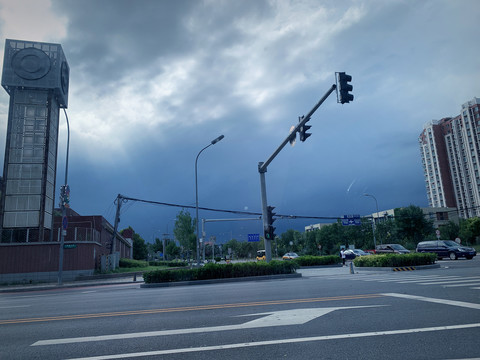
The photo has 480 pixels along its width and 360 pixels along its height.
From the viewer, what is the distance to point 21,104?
36.7m

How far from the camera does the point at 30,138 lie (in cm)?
3631

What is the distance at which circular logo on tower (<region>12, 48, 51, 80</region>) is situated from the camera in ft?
121

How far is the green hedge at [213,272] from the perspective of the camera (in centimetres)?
1941

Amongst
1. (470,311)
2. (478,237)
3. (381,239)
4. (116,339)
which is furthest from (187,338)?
(478,237)

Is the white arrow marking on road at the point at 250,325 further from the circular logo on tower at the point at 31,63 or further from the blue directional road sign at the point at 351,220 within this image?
the blue directional road sign at the point at 351,220

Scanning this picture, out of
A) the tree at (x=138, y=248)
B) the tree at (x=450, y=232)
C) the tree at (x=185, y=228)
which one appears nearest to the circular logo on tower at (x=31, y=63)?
the tree at (x=185, y=228)

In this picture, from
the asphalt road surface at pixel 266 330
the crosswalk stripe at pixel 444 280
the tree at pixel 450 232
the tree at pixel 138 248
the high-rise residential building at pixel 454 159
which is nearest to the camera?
the asphalt road surface at pixel 266 330

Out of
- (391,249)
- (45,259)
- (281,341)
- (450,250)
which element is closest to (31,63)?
(45,259)

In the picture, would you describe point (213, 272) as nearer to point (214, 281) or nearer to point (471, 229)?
point (214, 281)

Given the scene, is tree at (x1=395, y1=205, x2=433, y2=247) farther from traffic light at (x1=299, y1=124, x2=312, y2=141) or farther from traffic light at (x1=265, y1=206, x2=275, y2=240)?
traffic light at (x1=299, y1=124, x2=312, y2=141)

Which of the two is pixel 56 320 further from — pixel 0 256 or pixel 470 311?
pixel 0 256

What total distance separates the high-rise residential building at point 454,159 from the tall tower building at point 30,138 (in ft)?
365

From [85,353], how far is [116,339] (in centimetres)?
76

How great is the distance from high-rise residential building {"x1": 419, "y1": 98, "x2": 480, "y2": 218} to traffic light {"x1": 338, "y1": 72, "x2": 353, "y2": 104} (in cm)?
11255
